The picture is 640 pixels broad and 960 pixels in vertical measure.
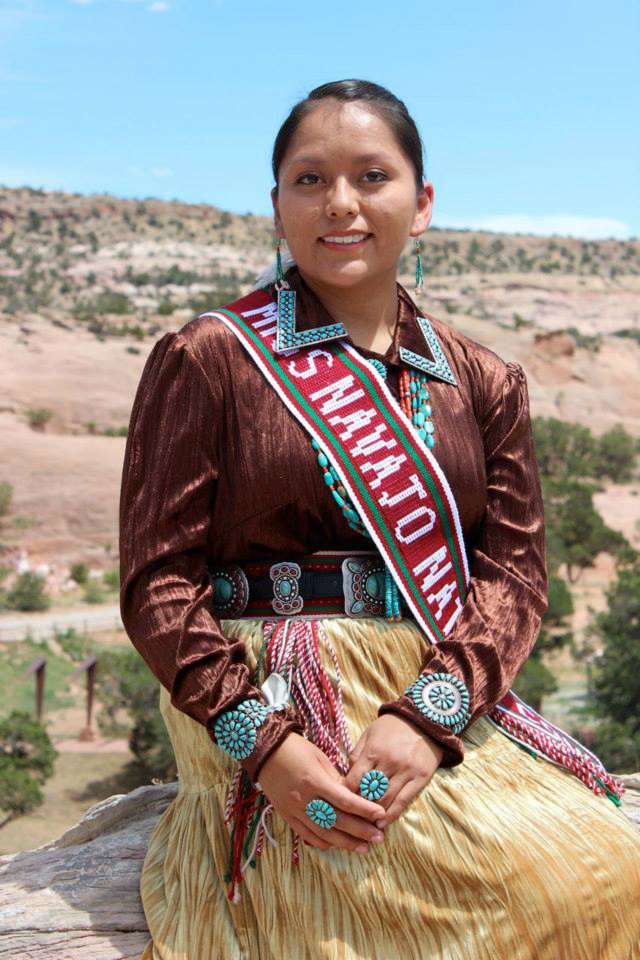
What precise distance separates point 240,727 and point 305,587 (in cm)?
35

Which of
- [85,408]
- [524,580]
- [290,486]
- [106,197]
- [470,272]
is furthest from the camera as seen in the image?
[106,197]

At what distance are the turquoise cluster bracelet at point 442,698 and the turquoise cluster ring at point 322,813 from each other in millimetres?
250

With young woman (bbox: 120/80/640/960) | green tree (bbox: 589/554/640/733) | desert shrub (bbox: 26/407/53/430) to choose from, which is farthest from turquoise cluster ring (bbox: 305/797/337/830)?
desert shrub (bbox: 26/407/53/430)

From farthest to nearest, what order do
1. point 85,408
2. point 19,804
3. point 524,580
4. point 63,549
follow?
1. point 85,408
2. point 63,549
3. point 19,804
4. point 524,580

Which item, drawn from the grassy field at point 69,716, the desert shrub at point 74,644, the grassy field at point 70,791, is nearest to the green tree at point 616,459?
the grassy field at point 69,716

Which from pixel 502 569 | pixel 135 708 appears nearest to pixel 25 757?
pixel 135 708

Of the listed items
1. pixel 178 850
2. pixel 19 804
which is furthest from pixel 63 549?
pixel 178 850

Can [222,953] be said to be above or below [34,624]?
above

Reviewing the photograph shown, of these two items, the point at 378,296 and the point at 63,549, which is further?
the point at 63,549

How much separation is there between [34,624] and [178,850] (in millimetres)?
18224

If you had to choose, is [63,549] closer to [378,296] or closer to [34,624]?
[34,624]

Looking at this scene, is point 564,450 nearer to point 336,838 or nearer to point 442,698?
point 442,698

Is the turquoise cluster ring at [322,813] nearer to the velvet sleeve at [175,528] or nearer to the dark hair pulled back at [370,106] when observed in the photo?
the velvet sleeve at [175,528]

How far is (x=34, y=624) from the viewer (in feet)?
64.4
